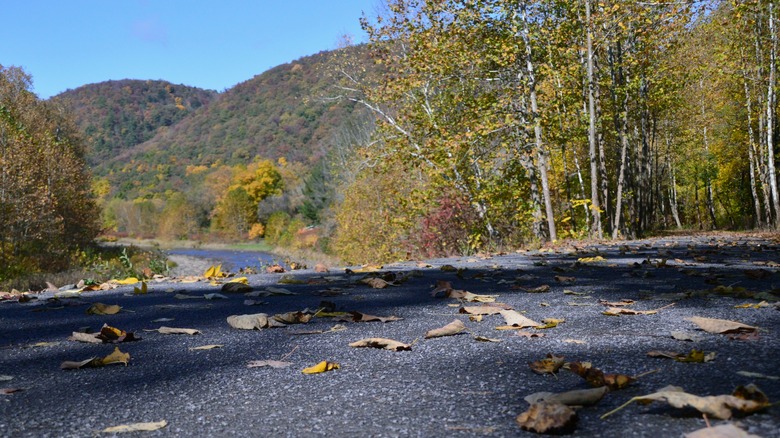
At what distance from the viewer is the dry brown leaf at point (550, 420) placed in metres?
1.41

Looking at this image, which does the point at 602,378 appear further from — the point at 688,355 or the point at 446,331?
the point at 446,331

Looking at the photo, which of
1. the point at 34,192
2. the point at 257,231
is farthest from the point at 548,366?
the point at 257,231

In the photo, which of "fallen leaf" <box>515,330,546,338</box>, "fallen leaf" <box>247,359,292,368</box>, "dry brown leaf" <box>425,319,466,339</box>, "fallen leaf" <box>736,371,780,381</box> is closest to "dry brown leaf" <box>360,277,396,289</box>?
"dry brown leaf" <box>425,319,466,339</box>

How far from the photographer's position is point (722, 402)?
4.55ft

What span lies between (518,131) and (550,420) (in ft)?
40.5

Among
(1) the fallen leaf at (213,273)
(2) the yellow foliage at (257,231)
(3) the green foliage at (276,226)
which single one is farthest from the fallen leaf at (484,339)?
(2) the yellow foliage at (257,231)

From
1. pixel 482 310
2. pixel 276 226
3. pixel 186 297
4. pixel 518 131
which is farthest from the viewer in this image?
pixel 276 226

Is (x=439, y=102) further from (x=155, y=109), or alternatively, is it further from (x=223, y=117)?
(x=155, y=109)

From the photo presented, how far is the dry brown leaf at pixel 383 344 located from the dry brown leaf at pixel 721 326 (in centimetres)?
118

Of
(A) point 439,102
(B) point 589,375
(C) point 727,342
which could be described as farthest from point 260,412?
(A) point 439,102

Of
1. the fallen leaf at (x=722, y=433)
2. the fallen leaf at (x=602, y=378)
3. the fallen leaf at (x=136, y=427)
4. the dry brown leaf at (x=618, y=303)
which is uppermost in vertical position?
the fallen leaf at (x=722, y=433)

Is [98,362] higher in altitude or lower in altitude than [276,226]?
higher

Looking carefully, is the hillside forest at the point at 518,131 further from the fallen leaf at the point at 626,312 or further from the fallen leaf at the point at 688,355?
the fallen leaf at the point at 688,355

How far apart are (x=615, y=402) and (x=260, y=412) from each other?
95 centimetres
